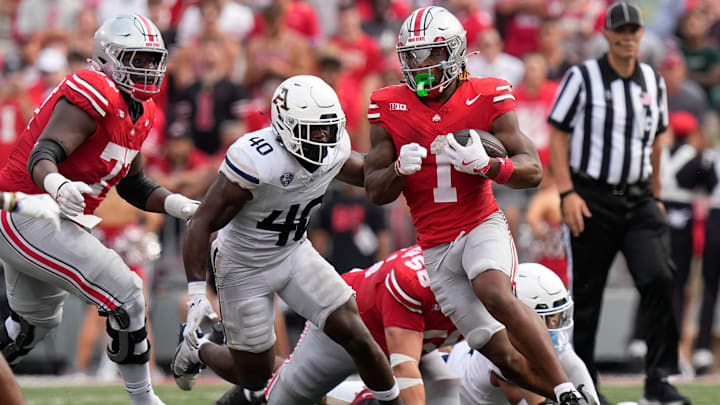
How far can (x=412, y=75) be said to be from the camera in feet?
16.3

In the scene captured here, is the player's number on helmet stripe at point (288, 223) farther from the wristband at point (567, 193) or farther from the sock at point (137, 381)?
the wristband at point (567, 193)

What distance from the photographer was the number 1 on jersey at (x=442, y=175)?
4934 mm

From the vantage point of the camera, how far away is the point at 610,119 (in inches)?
247

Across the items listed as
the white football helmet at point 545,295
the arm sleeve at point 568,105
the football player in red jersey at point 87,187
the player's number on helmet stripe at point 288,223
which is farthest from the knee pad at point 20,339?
the arm sleeve at point 568,105

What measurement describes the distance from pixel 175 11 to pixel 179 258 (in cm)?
279

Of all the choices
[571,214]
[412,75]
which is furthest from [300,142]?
[571,214]

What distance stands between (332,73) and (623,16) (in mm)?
3278

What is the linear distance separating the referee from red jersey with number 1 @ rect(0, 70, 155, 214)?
7.98 ft

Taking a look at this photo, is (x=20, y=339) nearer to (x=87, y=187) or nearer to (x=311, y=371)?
(x=87, y=187)

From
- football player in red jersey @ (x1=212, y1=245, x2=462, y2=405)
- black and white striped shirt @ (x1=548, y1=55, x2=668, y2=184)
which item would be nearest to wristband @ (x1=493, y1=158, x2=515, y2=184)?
football player in red jersey @ (x1=212, y1=245, x2=462, y2=405)

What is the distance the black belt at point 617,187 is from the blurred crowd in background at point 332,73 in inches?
83.5

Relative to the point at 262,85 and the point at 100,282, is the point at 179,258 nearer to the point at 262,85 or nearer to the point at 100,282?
the point at 262,85

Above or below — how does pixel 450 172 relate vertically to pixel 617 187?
above

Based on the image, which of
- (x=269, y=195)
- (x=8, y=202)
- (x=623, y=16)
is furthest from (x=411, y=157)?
(x=623, y=16)
